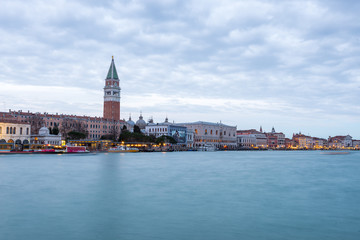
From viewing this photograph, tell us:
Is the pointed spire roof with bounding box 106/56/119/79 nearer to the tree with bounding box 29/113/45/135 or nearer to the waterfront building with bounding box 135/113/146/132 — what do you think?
the waterfront building with bounding box 135/113/146/132

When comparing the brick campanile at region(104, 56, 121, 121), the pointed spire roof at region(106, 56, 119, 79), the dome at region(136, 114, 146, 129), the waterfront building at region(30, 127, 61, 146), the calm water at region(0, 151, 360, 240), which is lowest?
the calm water at region(0, 151, 360, 240)

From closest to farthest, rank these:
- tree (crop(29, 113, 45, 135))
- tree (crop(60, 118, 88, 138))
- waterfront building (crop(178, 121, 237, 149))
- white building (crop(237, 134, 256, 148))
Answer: tree (crop(29, 113, 45, 135))
tree (crop(60, 118, 88, 138))
waterfront building (crop(178, 121, 237, 149))
white building (crop(237, 134, 256, 148))

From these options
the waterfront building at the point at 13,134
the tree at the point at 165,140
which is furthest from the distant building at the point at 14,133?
the tree at the point at 165,140

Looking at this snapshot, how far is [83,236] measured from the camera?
11.4 m

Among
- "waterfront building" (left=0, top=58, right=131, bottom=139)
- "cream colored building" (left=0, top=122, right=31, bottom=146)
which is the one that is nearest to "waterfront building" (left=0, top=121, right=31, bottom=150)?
"cream colored building" (left=0, top=122, right=31, bottom=146)

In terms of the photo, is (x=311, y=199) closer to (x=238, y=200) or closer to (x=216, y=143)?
(x=238, y=200)

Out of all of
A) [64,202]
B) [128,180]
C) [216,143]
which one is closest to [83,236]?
[64,202]

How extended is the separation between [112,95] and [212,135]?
4116 cm

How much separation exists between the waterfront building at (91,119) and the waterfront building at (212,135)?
28699mm

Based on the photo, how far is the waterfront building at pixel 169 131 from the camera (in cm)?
11681

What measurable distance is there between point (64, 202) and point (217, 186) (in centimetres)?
984

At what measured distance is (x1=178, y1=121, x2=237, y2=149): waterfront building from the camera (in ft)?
436

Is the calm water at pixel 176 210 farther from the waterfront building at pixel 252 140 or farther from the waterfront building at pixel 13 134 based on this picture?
the waterfront building at pixel 252 140

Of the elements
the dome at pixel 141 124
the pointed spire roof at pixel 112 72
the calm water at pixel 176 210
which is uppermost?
the pointed spire roof at pixel 112 72
